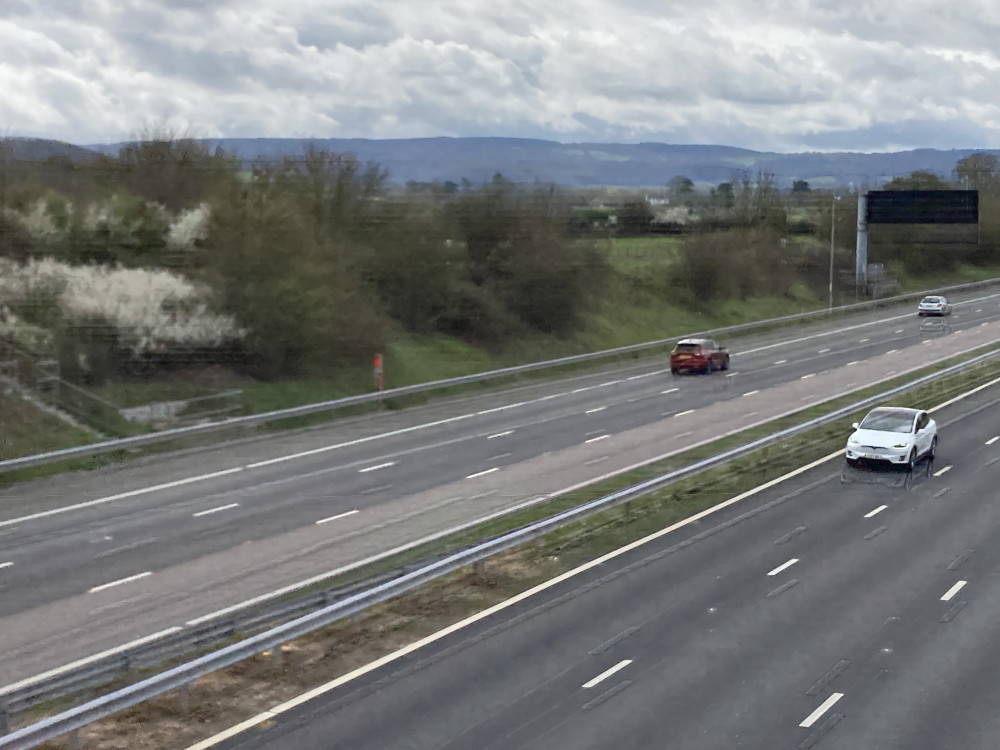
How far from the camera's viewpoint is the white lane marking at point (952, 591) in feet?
52.8

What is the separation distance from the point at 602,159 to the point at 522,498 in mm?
58279

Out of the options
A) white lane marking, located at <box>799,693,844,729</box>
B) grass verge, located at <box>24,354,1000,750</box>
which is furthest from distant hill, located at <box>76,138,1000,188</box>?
white lane marking, located at <box>799,693,844,729</box>

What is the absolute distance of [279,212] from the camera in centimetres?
3806

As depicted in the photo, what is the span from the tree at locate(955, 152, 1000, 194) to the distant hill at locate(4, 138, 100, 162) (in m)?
66.2

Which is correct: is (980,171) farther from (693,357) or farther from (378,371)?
(378,371)

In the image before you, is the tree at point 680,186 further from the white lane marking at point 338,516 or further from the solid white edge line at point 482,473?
the white lane marking at point 338,516

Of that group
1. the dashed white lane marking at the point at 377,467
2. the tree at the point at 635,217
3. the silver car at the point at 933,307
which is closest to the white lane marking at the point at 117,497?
the dashed white lane marking at the point at 377,467

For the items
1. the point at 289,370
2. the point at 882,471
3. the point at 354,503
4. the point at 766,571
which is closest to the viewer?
the point at 766,571

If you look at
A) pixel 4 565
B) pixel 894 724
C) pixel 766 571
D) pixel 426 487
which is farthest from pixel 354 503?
pixel 894 724

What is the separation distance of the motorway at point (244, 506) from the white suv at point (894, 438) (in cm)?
592

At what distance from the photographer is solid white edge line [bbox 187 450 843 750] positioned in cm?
1166

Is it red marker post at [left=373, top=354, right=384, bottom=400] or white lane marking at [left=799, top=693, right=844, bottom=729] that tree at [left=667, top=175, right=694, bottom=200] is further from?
white lane marking at [left=799, top=693, right=844, bottom=729]

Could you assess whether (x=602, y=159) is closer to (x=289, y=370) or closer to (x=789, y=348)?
(x=789, y=348)

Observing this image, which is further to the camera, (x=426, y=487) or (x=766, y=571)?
(x=426, y=487)
